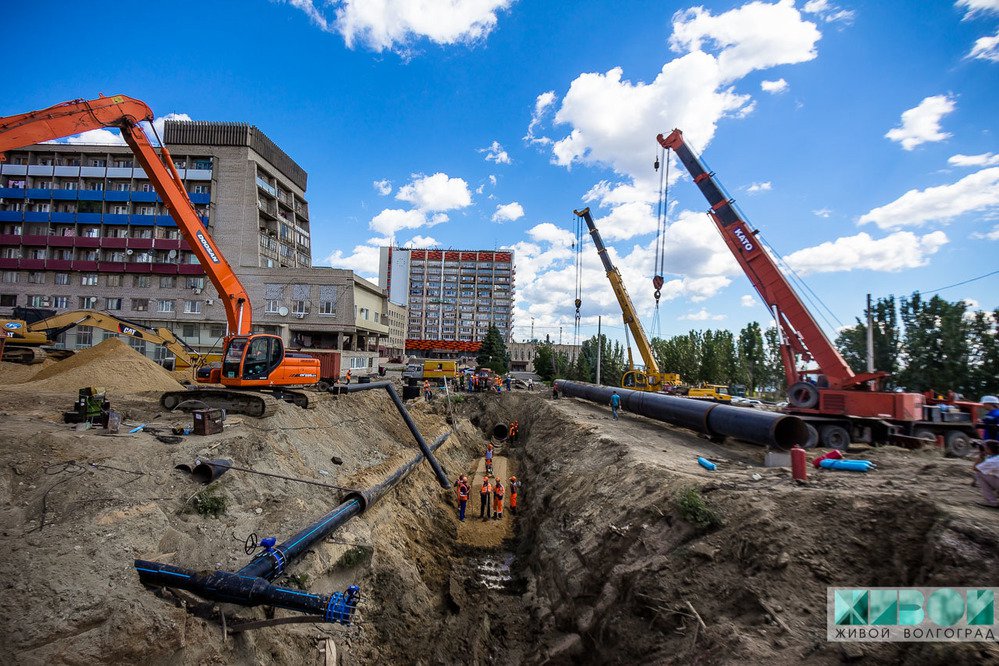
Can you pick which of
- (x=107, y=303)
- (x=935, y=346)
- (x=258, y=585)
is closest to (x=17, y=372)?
(x=258, y=585)

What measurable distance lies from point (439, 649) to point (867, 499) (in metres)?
8.02

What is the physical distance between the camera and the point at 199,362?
23391 mm

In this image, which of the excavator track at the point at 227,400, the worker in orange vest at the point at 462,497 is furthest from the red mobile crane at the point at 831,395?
the excavator track at the point at 227,400

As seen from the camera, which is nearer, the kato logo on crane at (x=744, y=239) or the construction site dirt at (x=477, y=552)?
the construction site dirt at (x=477, y=552)

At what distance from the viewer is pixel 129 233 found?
151 feet

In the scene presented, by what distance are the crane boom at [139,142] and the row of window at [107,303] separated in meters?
36.2

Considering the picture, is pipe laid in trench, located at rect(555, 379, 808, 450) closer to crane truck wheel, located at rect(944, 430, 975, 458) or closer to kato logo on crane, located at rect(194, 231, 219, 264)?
crane truck wheel, located at rect(944, 430, 975, 458)

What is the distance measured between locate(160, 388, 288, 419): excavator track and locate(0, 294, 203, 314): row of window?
1517 inches

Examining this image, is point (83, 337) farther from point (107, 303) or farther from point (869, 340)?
point (869, 340)

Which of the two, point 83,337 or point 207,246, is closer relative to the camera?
point 207,246

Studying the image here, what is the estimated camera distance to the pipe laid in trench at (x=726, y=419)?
11.9 meters

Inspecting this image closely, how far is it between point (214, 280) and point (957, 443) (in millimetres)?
26091

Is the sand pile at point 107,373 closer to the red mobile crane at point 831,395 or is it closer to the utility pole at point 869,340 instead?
the red mobile crane at point 831,395

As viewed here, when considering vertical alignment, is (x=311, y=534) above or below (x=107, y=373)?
below
